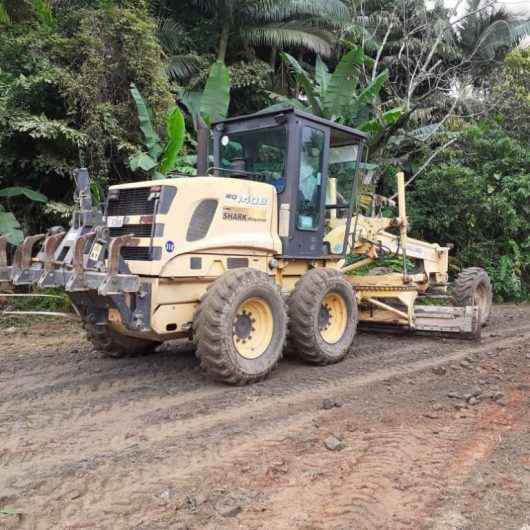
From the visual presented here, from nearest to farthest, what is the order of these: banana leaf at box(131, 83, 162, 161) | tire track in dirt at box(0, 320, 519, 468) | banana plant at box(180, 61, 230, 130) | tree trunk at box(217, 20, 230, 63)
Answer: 1. tire track in dirt at box(0, 320, 519, 468)
2. banana leaf at box(131, 83, 162, 161)
3. banana plant at box(180, 61, 230, 130)
4. tree trunk at box(217, 20, 230, 63)

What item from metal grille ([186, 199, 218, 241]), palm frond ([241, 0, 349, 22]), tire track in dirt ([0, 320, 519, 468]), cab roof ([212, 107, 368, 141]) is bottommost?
tire track in dirt ([0, 320, 519, 468])

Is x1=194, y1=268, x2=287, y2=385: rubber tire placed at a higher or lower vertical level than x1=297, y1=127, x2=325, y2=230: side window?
lower

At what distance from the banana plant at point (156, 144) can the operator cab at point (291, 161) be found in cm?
292

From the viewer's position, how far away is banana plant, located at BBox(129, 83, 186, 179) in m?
9.38

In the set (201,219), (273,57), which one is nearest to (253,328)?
(201,219)

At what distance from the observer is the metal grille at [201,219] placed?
17.3ft

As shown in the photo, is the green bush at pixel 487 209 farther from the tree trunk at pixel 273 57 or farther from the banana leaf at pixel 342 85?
the tree trunk at pixel 273 57

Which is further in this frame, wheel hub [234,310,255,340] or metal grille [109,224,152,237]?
wheel hub [234,310,255,340]

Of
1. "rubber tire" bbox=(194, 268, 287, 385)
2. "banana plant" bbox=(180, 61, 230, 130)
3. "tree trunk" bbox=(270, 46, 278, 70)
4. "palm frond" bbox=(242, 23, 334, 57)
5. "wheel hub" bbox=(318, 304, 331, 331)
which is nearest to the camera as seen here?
"rubber tire" bbox=(194, 268, 287, 385)

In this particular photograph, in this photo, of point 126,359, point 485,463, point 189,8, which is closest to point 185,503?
point 485,463

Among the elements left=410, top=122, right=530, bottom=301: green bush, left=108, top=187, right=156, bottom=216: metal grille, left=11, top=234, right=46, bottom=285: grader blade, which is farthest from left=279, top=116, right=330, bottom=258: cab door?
left=410, top=122, right=530, bottom=301: green bush

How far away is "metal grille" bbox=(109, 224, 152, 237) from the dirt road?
4.81ft

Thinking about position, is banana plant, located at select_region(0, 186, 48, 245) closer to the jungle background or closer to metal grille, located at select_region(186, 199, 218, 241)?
the jungle background

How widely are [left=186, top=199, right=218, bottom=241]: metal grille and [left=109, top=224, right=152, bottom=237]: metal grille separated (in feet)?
1.23
